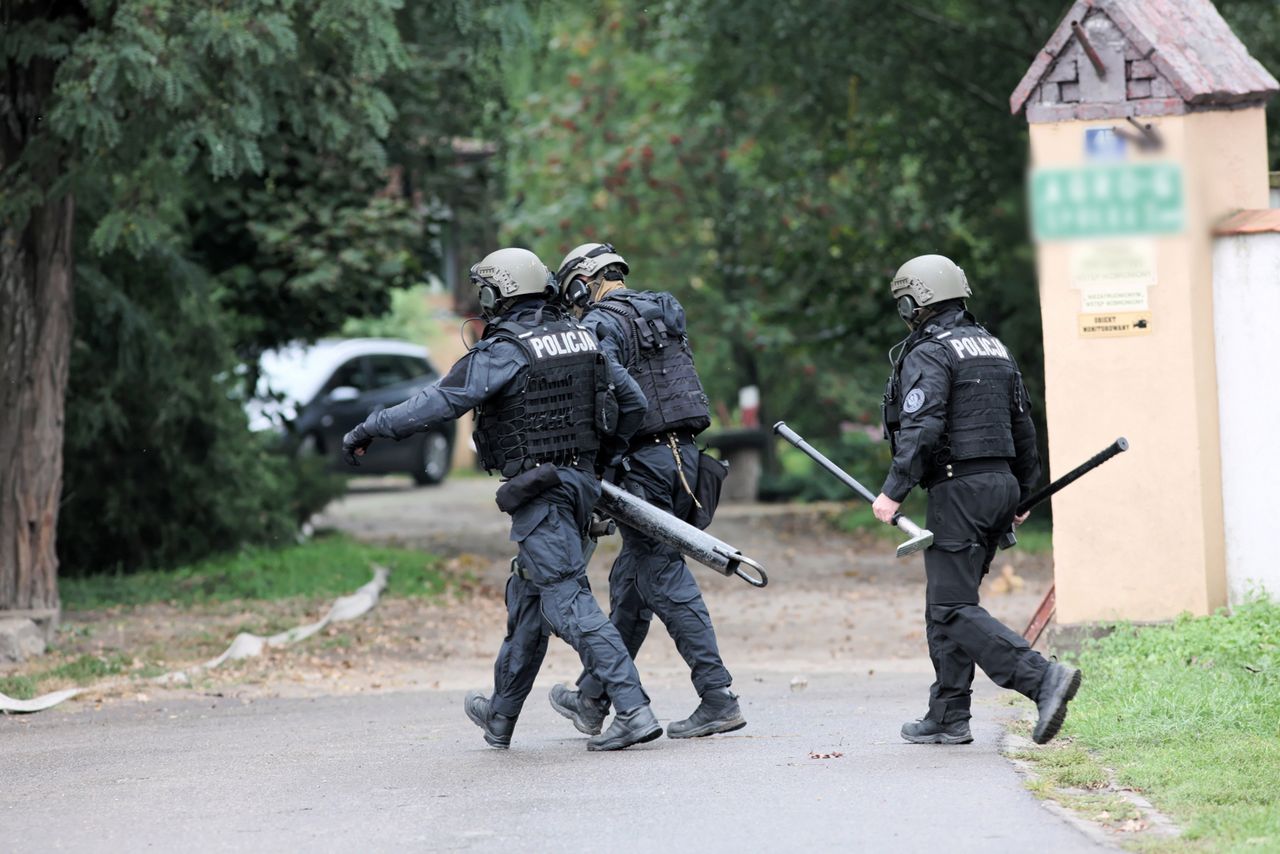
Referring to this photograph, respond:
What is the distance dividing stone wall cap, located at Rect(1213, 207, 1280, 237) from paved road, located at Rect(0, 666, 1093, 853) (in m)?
2.53

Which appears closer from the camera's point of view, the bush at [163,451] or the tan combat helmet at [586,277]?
the tan combat helmet at [586,277]

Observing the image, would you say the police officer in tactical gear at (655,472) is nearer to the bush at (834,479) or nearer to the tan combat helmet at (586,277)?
the tan combat helmet at (586,277)

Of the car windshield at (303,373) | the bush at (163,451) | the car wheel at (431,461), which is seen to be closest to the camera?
the bush at (163,451)

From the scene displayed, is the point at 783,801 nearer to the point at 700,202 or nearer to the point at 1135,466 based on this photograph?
the point at 1135,466

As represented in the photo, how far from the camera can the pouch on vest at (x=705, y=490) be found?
7473 millimetres

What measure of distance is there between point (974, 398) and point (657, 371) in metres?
1.35

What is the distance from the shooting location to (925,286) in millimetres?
6961

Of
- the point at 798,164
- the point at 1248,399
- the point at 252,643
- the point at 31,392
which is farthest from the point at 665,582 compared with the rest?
the point at 798,164

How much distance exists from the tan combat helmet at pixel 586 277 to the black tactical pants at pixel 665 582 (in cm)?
66

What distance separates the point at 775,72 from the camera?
1736 centimetres

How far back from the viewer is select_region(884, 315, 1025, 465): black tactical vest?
6797mm

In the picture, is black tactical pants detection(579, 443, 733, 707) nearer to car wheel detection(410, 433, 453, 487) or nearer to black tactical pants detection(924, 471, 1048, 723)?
black tactical pants detection(924, 471, 1048, 723)

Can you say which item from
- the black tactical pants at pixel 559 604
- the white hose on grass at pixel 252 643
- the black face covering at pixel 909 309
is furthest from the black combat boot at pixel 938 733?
the white hose on grass at pixel 252 643

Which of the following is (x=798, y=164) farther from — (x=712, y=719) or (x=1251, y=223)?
(x=712, y=719)
